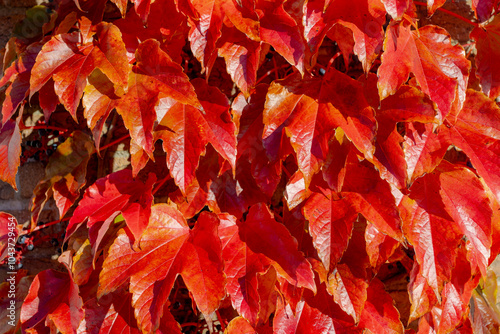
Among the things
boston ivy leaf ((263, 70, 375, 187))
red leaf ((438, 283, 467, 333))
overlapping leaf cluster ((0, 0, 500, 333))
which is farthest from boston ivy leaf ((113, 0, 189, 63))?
red leaf ((438, 283, 467, 333))

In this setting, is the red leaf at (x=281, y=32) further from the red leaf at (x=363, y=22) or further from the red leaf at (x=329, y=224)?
the red leaf at (x=329, y=224)

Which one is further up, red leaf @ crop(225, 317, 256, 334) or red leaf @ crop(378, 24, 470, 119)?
red leaf @ crop(378, 24, 470, 119)

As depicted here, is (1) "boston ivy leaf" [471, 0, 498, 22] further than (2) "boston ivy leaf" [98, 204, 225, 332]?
Yes

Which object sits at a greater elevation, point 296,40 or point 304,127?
point 296,40

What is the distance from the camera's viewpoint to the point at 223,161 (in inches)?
31.1

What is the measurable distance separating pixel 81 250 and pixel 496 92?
1009 mm

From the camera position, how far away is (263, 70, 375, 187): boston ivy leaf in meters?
0.67

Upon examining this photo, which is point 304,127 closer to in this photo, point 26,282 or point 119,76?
point 119,76

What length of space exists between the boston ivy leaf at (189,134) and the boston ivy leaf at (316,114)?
0.08 metres

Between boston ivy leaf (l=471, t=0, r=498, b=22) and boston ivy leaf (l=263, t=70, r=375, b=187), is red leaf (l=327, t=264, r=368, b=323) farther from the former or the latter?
boston ivy leaf (l=471, t=0, r=498, b=22)

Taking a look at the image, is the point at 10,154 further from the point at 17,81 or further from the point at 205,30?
the point at 205,30

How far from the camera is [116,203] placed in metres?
0.84

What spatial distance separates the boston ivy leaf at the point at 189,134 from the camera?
2.30ft

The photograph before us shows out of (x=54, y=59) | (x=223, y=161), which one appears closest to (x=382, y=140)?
(x=223, y=161)
